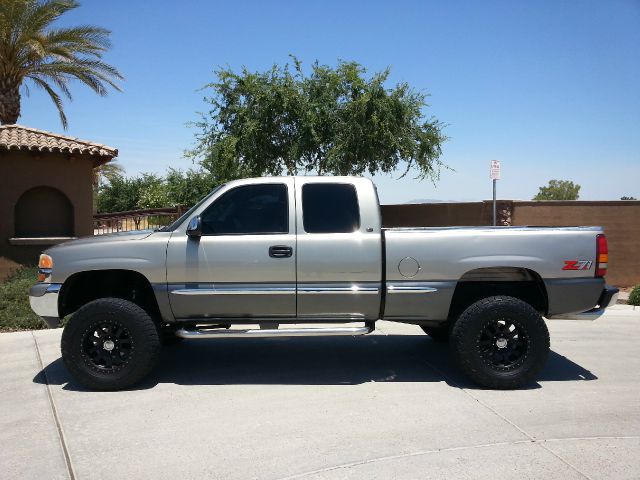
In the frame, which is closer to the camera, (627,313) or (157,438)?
(157,438)

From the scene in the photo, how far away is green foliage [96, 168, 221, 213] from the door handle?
28998 mm

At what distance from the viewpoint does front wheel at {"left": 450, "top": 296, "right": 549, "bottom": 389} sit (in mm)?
5723

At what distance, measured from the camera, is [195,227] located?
18.7ft

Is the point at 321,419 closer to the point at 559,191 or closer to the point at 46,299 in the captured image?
the point at 46,299

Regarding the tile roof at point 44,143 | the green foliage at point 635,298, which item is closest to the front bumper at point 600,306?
the green foliage at point 635,298

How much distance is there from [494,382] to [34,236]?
11.1 meters

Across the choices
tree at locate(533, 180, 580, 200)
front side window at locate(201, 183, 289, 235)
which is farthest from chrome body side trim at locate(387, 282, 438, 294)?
tree at locate(533, 180, 580, 200)

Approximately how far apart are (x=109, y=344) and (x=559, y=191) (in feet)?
211

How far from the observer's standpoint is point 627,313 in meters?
10.4

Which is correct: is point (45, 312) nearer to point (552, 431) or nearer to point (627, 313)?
point (552, 431)

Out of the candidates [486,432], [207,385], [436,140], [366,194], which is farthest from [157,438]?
[436,140]

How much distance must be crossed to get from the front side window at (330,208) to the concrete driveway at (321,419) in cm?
158

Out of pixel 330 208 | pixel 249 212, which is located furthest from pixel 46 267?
pixel 330 208

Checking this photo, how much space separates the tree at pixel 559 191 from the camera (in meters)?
62.6
